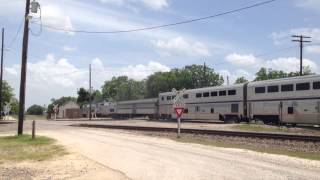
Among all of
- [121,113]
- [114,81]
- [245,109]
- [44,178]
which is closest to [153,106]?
[121,113]

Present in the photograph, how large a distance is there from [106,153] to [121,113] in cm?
7408

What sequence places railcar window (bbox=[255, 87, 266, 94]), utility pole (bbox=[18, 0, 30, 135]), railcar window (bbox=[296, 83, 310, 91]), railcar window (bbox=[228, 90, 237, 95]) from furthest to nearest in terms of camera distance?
1. railcar window (bbox=[228, 90, 237, 95])
2. railcar window (bbox=[255, 87, 266, 94])
3. railcar window (bbox=[296, 83, 310, 91])
4. utility pole (bbox=[18, 0, 30, 135])

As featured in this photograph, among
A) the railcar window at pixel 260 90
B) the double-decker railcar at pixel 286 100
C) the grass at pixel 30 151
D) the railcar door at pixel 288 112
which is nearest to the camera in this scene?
the grass at pixel 30 151

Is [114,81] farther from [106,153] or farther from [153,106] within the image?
[106,153]

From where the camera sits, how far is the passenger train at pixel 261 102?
40688mm

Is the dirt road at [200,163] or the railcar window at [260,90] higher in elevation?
the railcar window at [260,90]

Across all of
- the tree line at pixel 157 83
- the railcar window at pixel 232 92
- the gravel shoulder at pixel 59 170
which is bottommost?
the gravel shoulder at pixel 59 170

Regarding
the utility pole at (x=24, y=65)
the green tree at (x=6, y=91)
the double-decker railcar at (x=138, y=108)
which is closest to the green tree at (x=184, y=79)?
the green tree at (x=6, y=91)

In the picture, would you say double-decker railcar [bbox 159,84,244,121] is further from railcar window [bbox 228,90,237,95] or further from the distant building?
the distant building

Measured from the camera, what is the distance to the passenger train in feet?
133

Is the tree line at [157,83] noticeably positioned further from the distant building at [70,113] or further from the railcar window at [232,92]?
the railcar window at [232,92]

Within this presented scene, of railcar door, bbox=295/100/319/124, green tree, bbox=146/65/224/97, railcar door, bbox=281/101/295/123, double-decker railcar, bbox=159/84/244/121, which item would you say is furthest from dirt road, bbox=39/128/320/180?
green tree, bbox=146/65/224/97

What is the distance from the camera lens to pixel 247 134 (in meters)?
31.1

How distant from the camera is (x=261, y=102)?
47.2m
